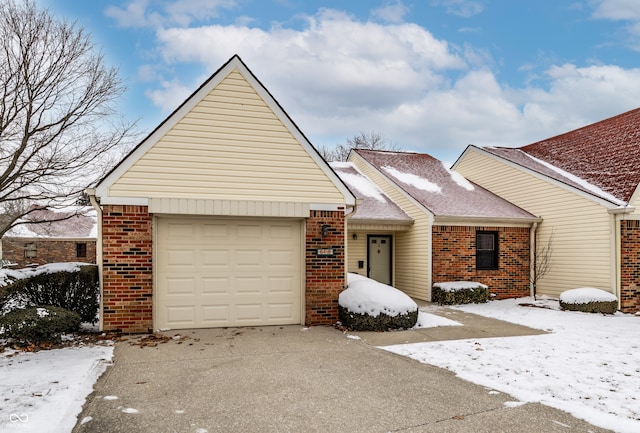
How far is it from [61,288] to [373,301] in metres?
6.50

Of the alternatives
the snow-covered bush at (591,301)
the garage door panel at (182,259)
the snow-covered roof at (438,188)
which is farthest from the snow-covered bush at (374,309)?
the snow-covered bush at (591,301)

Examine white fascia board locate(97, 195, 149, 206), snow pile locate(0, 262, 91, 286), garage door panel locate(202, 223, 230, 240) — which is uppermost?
white fascia board locate(97, 195, 149, 206)

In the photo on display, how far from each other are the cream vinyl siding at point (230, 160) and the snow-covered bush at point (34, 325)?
2533 millimetres

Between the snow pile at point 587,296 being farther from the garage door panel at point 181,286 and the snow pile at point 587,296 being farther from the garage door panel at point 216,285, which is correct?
the garage door panel at point 181,286

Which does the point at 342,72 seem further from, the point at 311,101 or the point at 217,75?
the point at 217,75

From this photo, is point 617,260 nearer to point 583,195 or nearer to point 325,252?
A: point 583,195

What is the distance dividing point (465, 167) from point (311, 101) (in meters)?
10.6

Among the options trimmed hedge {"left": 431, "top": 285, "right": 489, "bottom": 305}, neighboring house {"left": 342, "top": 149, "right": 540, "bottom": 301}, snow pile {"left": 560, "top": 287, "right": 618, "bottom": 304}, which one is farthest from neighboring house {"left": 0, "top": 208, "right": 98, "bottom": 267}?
snow pile {"left": 560, "top": 287, "right": 618, "bottom": 304}

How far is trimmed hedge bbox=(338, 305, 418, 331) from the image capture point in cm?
923

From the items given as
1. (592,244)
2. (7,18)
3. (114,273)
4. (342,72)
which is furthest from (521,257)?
(7,18)

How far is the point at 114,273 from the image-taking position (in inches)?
340

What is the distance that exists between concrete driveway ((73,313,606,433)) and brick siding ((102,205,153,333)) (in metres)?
1.07

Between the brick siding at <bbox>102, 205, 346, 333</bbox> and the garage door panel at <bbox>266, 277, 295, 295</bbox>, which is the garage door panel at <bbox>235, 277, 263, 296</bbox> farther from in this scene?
the brick siding at <bbox>102, 205, 346, 333</bbox>

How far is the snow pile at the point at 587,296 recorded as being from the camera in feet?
40.9
